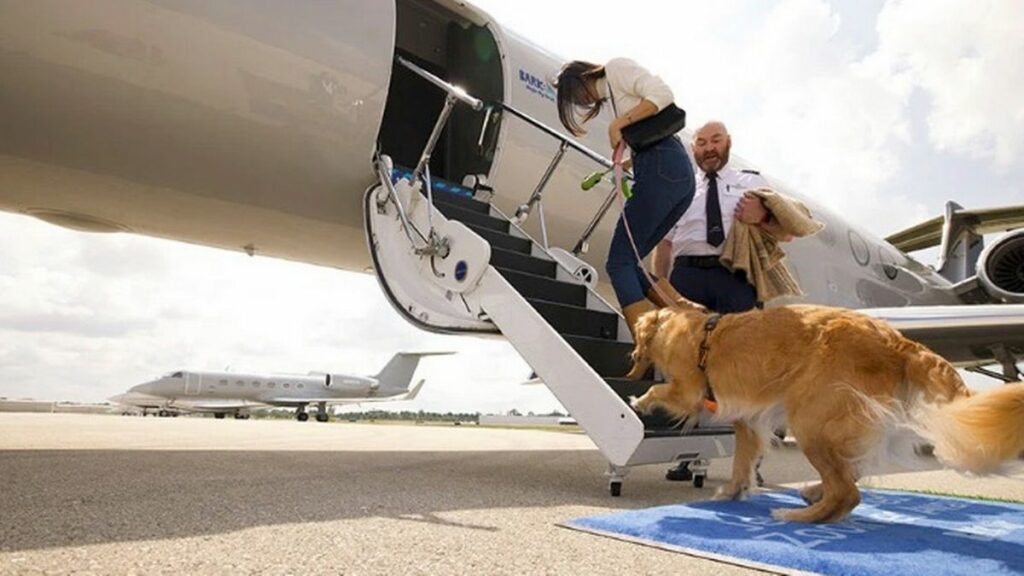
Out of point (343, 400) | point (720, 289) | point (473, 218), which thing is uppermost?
point (473, 218)

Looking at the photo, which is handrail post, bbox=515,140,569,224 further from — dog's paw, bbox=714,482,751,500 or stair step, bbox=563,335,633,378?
dog's paw, bbox=714,482,751,500

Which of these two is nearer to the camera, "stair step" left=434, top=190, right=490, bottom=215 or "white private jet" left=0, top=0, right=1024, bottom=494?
"white private jet" left=0, top=0, right=1024, bottom=494

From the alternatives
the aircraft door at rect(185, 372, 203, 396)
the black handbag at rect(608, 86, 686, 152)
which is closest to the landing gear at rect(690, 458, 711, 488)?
the black handbag at rect(608, 86, 686, 152)

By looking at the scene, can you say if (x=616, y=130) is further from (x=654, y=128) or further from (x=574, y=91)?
(x=574, y=91)

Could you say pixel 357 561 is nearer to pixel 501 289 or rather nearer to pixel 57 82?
pixel 501 289

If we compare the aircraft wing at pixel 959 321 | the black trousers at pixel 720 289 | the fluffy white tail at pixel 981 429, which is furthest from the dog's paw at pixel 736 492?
the aircraft wing at pixel 959 321

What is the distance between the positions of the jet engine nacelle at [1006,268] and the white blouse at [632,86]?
25.1 ft

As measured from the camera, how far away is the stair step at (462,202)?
14.2 ft

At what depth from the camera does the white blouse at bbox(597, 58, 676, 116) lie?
3059mm

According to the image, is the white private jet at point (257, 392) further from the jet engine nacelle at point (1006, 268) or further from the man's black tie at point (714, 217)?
the man's black tie at point (714, 217)

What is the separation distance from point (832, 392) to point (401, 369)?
43682 millimetres

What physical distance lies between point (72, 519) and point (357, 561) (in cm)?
102

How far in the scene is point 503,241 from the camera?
4.34 m

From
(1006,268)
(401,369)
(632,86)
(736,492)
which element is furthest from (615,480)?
(401,369)
